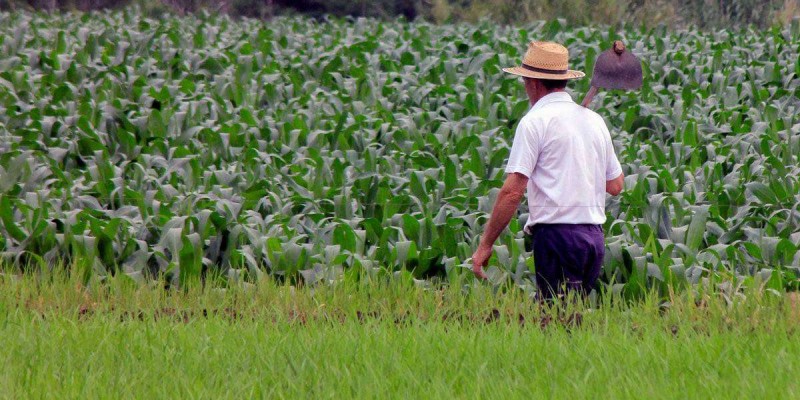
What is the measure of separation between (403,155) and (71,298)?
4129mm

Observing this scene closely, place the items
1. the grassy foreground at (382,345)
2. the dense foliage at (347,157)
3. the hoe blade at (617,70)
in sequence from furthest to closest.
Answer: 1. the dense foliage at (347,157)
2. the hoe blade at (617,70)
3. the grassy foreground at (382,345)

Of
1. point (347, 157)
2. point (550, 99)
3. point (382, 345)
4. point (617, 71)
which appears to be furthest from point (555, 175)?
point (347, 157)

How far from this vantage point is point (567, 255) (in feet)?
18.5

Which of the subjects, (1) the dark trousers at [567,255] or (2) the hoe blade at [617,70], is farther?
(1) the dark trousers at [567,255]

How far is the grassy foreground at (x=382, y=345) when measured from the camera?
15.0ft

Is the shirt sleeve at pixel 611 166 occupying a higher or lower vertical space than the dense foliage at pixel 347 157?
higher

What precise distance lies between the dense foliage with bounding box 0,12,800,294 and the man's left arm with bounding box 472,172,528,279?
128 cm

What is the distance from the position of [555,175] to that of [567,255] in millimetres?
416

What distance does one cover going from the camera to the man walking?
18.1 ft

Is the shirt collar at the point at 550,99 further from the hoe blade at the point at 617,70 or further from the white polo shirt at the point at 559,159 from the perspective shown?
the hoe blade at the point at 617,70

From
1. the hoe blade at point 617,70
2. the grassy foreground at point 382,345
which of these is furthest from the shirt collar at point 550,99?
the grassy foreground at point 382,345

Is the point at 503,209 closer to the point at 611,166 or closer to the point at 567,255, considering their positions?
the point at 567,255

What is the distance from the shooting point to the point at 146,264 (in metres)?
7.59

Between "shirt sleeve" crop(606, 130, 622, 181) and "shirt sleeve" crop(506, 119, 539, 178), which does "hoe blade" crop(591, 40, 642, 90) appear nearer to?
"shirt sleeve" crop(506, 119, 539, 178)
